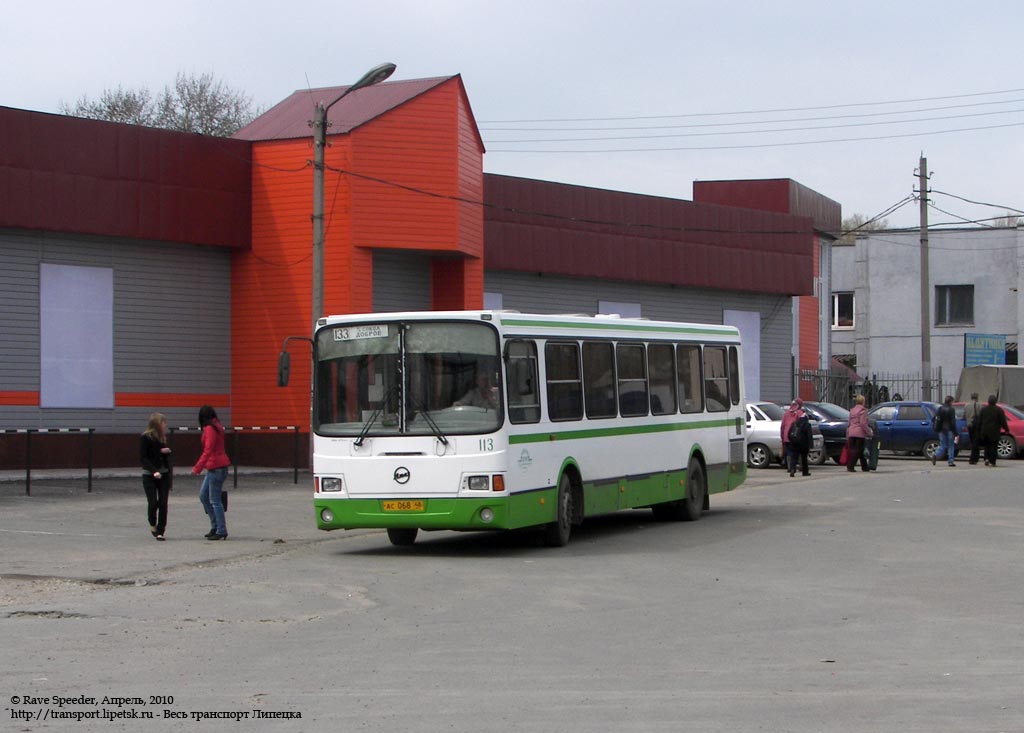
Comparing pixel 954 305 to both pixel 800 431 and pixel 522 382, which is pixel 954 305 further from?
pixel 522 382

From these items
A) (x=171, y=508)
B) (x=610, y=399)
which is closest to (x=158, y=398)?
(x=171, y=508)

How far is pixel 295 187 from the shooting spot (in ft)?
102

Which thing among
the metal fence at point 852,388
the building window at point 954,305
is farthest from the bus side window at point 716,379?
the building window at point 954,305

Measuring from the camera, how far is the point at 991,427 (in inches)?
1452

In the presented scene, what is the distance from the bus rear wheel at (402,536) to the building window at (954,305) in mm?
51203

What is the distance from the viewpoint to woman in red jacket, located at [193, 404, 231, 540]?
1769 centimetres

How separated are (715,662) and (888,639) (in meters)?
1.68

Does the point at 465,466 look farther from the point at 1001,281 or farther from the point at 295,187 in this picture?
the point at 1001,281

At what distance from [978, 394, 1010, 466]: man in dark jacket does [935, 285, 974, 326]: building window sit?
93.2 ft

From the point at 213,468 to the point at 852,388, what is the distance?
144 feet

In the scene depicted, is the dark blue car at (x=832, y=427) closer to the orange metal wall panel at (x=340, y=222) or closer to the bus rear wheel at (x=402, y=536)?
the orange metal wall panel at (x=340, y=222)

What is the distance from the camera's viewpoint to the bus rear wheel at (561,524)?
56.0ft

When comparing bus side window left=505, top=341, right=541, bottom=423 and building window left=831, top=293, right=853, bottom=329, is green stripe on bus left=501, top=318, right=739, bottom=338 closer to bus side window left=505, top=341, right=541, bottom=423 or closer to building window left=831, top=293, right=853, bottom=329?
bus side window left=505, top=341, right=541, bottom=423

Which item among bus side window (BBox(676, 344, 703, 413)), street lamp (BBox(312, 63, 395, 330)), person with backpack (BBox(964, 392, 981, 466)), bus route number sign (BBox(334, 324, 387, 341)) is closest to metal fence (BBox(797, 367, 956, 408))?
person with backpack (BBox(964, 392, 981, 466))
